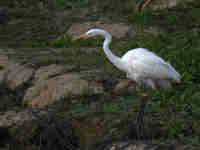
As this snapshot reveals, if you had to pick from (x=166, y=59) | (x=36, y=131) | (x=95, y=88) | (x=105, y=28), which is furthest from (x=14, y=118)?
(x=105, y=28)

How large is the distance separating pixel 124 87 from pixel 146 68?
0.41 m

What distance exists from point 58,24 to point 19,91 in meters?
4.23

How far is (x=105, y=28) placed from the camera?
9984 mm

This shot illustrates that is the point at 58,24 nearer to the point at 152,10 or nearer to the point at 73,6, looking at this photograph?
the point at 73,6

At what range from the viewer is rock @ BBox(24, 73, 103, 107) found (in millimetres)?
6477

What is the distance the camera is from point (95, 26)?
33.2 feet

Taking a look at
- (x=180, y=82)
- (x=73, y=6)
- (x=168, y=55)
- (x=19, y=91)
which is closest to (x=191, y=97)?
(x=180, y=82)

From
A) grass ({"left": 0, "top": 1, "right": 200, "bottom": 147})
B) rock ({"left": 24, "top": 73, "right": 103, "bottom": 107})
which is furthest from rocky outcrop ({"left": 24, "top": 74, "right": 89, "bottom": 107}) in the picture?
grass ({"left": 0, "top": 1, "right": 200, "bottom": 147})

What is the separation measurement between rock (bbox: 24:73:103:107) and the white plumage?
0.55m

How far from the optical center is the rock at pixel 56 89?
21.2 feet

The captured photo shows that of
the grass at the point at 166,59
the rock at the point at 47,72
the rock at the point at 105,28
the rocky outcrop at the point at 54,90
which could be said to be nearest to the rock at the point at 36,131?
the grass at the point at 166,59

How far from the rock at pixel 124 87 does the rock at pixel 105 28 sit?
3052mm

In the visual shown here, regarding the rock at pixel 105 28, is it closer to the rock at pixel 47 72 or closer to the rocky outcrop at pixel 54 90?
the rock at pixel 47 72

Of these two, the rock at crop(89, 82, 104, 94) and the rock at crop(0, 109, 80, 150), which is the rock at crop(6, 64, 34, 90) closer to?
the rock at crop(89, 82, 104, 94)
